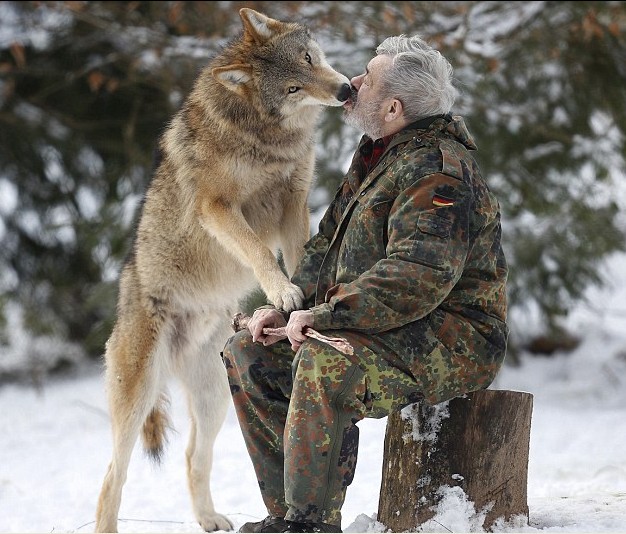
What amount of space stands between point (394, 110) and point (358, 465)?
3.76 metres

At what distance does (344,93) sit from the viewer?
12.8ft

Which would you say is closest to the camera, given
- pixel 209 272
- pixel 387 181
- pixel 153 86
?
pixel 387 181

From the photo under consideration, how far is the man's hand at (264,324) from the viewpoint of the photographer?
3.30m

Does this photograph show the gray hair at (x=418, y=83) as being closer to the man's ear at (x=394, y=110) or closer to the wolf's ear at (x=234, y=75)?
the man's ear at (x=394, y=110)

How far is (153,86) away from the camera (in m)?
10.6

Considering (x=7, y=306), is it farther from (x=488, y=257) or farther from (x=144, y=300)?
(x=488, y=257)

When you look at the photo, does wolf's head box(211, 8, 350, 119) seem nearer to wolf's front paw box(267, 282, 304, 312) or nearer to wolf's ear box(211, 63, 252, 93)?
wolf's ear box(211, 63, 252, 93)

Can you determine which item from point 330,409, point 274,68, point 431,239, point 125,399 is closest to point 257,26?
point 274,68

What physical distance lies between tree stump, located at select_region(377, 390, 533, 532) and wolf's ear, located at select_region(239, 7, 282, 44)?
2170 mm

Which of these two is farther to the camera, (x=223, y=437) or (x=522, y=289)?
(x=522, y=289)

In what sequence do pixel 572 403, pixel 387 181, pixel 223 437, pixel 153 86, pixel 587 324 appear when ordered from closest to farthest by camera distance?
pixel 387 181, pixel 223 437, pixel 572 403, pixel 153 86, pixel 587 324

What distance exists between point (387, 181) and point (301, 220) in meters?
1.32

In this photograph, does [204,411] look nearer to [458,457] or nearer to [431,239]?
[458,457]

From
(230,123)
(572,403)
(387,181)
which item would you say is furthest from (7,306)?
(387,181)
